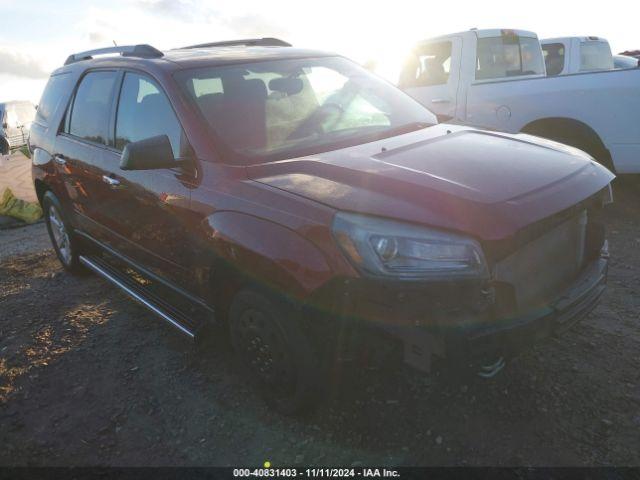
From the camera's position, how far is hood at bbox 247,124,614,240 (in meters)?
2.12

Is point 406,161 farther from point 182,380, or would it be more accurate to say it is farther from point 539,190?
point 182,380

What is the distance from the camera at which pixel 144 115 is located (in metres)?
3.34

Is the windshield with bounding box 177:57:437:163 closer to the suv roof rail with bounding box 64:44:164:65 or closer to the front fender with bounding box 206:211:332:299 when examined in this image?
the front fender with bounding box 206:211:332:299

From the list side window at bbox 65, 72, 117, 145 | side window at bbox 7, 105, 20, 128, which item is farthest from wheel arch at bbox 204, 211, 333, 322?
side window at bbox 7, 105, 20, 128

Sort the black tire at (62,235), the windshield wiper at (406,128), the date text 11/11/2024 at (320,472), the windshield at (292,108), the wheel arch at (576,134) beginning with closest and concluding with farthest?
1. the date text 11/11/2024 at (320,472)
2. the windshield at (292,108)
3. the windshield wiper at (406,128)
4. the black tire at (62,235)
5. the wheel arch at (576,134)

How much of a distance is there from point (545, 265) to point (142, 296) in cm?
248

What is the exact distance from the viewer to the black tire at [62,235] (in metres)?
4.71

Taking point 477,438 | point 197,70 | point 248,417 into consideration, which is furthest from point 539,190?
point 197,70

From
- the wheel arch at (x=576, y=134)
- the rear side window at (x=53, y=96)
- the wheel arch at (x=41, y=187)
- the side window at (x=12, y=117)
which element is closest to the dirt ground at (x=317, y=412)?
the wheel arch at (x=41, y=187)

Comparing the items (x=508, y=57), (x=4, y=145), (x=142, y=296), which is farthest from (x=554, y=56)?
(x=4, y=145)

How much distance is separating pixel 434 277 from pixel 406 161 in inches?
28.2

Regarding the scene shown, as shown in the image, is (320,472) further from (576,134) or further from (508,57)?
(508,57)

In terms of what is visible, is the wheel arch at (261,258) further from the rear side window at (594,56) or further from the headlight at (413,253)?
the rear side window at (594,56)

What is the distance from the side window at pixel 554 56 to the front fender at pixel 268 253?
751 cm
